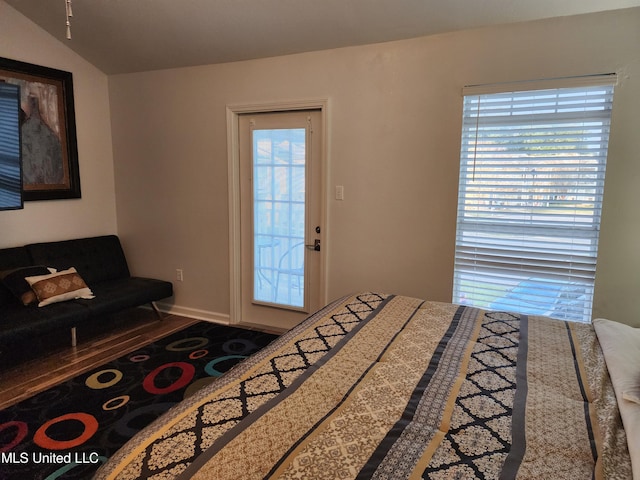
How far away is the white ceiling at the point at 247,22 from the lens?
2.61 metres

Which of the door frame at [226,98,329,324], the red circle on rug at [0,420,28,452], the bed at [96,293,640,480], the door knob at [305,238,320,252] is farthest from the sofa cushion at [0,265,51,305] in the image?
the bed at [96,293,640,480]

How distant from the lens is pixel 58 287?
3334 millimetres

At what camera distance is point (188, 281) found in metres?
4.15

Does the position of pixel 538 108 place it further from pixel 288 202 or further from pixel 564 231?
pixel 288 202

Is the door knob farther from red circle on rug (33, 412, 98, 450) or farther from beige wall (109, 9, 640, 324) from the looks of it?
red circle on rug (33, 412, 98, 450)

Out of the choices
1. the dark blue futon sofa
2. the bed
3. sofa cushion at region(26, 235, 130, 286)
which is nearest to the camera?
the bed

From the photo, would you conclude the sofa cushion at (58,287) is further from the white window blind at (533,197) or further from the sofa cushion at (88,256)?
the white window blind at (533,197)

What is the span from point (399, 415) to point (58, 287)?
3129 millimetres

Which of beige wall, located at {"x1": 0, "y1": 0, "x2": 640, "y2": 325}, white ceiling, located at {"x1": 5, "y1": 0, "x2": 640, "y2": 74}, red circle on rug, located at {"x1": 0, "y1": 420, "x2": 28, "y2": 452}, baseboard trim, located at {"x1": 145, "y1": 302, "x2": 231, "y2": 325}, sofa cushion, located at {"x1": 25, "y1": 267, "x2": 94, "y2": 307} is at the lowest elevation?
red circle on rug, located at {"x1": 0, "y1": 420, "x2": 28, "y2": 452}

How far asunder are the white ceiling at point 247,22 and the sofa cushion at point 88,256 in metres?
1.76

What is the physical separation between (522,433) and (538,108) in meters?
2.19

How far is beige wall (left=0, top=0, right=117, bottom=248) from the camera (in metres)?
3.48

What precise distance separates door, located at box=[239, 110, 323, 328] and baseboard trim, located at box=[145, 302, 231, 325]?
21 centimetres

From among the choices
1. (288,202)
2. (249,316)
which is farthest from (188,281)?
(288,202)
